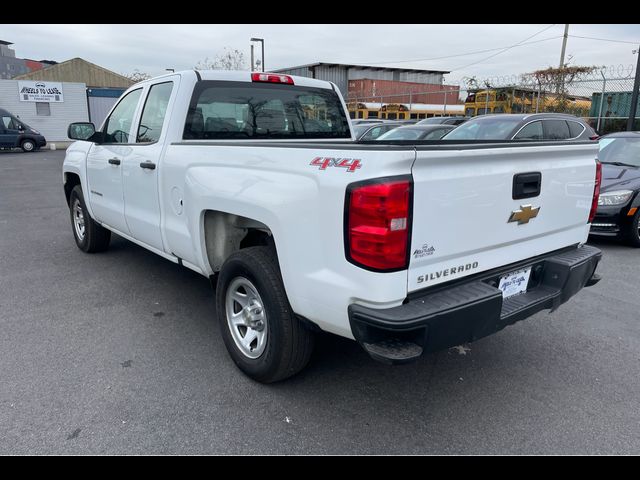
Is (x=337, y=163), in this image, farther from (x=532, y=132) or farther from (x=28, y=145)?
(x=28, y=145)

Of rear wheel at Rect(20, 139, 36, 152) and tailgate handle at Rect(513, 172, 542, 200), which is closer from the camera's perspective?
tailgate handle at Rect(513, 172, 542, 200)

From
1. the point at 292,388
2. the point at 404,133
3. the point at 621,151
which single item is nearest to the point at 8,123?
the point at 404,133

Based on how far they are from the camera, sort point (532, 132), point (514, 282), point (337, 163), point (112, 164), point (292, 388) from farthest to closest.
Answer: point (532, 132)
point (112, 164)
point (292, 388)
point (514, 282)
point (337, 163)

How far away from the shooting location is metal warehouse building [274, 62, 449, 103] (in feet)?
142

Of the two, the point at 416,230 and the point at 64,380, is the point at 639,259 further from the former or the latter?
the point at 64,380

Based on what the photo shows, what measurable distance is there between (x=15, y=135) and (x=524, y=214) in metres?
25.1

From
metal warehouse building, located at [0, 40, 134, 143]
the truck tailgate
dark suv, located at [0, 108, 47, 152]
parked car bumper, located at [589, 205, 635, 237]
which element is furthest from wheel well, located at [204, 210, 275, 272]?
metal warehouse building, located at [0, 40, 134, 143]

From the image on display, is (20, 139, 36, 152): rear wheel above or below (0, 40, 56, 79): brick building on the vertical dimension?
below

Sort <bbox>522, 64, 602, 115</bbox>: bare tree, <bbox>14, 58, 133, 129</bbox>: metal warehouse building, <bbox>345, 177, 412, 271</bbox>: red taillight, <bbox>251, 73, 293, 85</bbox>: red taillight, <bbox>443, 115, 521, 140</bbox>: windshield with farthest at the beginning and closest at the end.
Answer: <bbox>14, 58, 133, 129</bbox>: metal warehouse building → <bbox>522, 64, 602, 115</bbox>: bare tree → <bbox>443, 115, 521, 140</bbox>: windshield → <bbox>251, 73, 293, 85</bbox>: red taillight → <bbox>345, 177, 412, 271</bbox>: red taillight

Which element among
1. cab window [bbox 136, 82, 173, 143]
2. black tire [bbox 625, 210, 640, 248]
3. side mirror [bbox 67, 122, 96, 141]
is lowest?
black tire [bbox 625, 210, 640, 248]

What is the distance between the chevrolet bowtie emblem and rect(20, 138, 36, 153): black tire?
1001 inches

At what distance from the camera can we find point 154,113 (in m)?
4.19

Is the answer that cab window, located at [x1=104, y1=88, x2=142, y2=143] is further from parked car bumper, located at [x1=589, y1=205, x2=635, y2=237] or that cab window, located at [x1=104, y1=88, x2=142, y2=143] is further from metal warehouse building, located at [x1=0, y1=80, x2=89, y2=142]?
metal warehouse building, located at [x1=0, y1=80, x2=89, y2=142]
